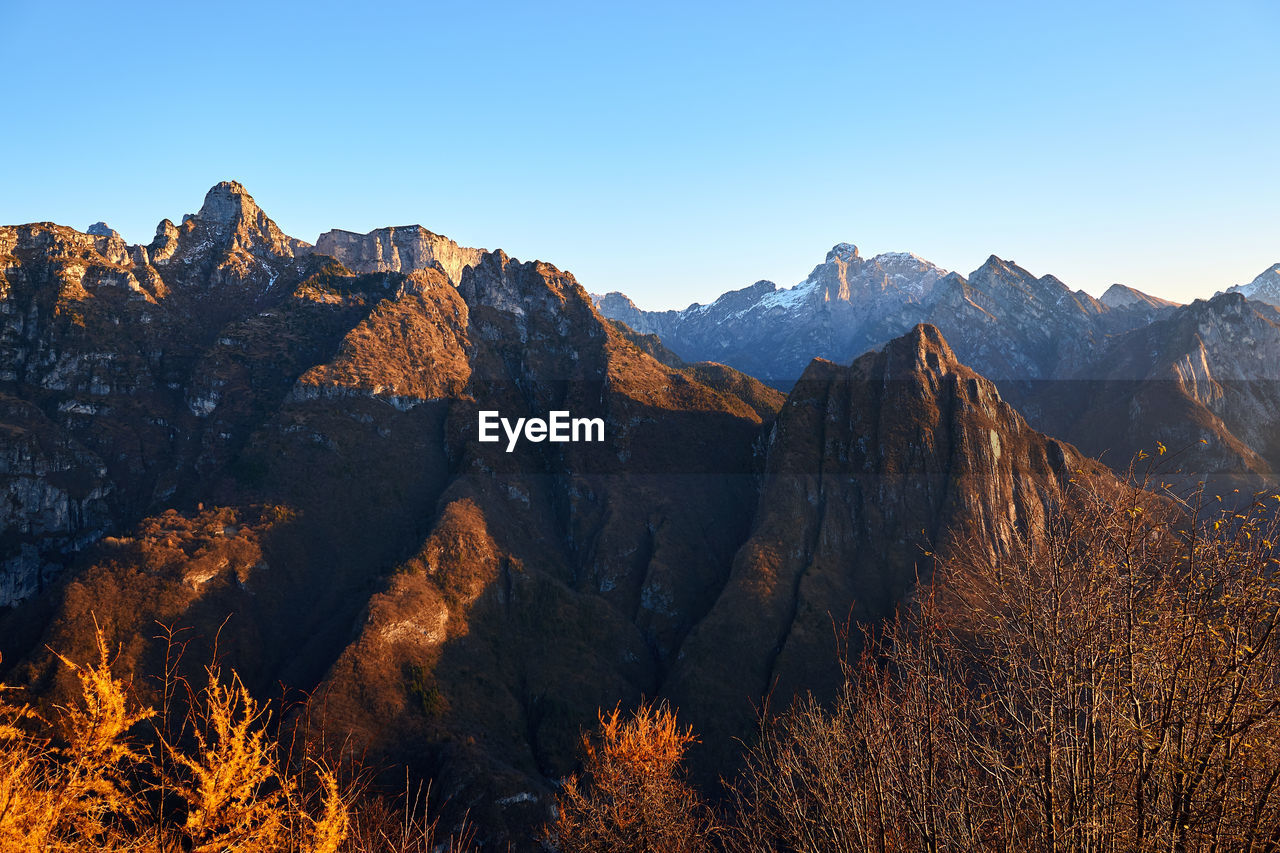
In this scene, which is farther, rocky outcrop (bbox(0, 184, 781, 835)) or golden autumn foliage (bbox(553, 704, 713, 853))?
rocky outcrop (bbox(0, 184, 781, 835))

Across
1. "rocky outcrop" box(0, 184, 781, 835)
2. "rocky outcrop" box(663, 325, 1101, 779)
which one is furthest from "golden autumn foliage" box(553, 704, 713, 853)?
"rocky outcrop" box(663, 325, 1101, 779)

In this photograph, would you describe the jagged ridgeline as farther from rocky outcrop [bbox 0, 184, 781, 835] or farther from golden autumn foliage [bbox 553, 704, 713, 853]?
golden autumn foliage [bbox 553, 704, 713, 853]

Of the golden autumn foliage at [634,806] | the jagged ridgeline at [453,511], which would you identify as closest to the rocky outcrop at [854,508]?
the jagged ridgeline at [453,511]

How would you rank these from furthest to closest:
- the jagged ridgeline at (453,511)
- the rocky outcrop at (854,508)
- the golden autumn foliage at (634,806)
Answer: the rocky outcrop at (854,508) < the jagged ridgeline at (453,511) < the golden autumn foliage at (634,806)

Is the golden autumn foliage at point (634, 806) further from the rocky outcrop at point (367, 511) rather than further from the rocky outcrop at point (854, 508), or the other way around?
the rocky outcrop at point (854, 508)

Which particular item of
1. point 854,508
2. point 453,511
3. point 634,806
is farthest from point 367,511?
point 634,806

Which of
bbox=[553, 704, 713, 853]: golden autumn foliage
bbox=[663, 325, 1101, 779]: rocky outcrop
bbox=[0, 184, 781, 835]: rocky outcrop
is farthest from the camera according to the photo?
bbox=[663, 325, 1101, 779]: rocky outcrop

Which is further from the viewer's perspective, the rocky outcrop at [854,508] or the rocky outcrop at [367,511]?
the rocky outcrop at [854,508]

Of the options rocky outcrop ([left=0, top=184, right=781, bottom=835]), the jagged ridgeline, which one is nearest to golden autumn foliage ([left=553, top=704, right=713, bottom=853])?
the jagged ridgeline

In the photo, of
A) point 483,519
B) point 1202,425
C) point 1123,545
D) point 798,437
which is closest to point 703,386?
point 798,437

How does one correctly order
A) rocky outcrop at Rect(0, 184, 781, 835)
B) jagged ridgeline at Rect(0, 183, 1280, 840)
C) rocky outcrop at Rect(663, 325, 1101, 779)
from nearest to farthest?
rocky outcrop at Rect(0, 184, 781, 835) < jagged ridgeline at Rect(0, 183, 1280, 840) < rocky outcrop at Rect(663, 325, 1101, 779)

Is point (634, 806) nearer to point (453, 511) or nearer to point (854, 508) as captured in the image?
point (453, 511)
